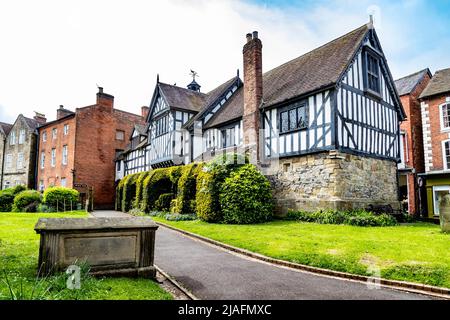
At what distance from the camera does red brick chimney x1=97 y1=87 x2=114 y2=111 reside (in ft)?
96.7

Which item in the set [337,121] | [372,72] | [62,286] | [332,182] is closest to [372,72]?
[372,72]

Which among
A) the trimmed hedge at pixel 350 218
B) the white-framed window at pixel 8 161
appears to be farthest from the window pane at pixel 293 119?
the white-framed window at pixel 8 161

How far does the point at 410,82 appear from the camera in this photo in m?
22.0

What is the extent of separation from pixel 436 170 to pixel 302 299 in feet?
61.6

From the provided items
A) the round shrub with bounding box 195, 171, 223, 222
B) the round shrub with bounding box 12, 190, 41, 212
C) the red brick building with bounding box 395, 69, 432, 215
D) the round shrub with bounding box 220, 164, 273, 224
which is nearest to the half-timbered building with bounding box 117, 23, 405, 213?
the round shrub with bounding box 220, 164, 273, 224

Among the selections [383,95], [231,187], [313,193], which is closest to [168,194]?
[231,187]

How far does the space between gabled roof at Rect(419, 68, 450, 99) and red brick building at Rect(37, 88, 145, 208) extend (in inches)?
1053

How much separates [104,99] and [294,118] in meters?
22.0

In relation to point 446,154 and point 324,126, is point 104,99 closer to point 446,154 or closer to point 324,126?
point 324,126

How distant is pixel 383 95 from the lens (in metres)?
15.8

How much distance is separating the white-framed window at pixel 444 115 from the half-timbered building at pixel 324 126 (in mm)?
4096

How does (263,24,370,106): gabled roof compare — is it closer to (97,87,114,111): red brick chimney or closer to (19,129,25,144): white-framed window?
(97,87,114,111): red brick chimney

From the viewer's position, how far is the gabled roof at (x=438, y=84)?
750 inches

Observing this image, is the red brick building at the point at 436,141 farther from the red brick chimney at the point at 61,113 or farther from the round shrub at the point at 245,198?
the red brick chimney at the point at 61,113
